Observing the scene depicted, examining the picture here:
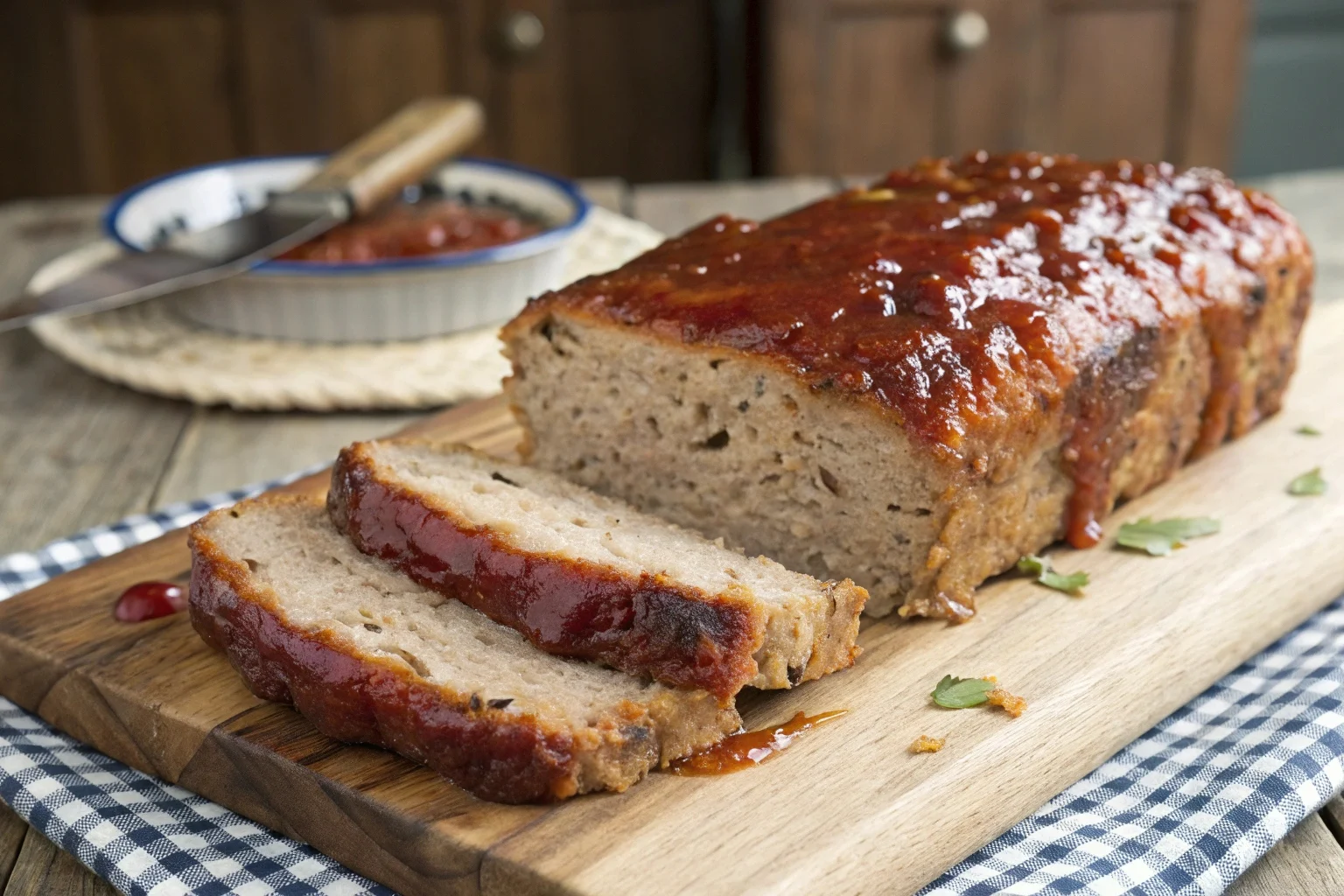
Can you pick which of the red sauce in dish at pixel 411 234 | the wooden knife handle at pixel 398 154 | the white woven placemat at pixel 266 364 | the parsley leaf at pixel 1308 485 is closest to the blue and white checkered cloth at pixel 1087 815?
the parsley leaf at pixel 1308 485

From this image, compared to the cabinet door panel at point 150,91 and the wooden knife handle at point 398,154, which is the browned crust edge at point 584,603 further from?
the cabinet door panel at point 150,91

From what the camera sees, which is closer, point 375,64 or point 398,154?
point 398,154

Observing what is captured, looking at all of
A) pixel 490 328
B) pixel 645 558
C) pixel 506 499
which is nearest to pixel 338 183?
pixel 490 328

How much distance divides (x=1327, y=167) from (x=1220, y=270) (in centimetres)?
727

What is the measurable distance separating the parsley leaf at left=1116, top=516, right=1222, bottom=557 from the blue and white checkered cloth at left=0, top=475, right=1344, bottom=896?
40cm

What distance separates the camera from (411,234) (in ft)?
17.7

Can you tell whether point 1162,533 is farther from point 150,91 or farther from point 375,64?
point 150,91

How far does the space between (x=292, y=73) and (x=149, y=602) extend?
6.13 meters

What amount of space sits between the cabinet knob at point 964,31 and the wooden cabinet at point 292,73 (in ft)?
4.93

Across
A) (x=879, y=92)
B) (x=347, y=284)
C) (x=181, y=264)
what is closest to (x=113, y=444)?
(x=181, y=264)

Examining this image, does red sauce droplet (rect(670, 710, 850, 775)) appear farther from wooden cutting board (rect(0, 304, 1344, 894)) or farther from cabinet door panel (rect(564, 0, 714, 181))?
cabinet door panel (rect(564, 0, 714, 181))

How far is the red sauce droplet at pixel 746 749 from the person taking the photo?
2.68 meters

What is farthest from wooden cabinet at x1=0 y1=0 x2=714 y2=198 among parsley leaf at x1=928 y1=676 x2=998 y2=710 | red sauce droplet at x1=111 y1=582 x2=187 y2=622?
parsley leaf at x1=928 y1=676 x2=998 y2=710

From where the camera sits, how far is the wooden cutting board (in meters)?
2.46
